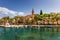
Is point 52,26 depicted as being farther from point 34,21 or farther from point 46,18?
point 34,21

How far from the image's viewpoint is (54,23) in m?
16.2

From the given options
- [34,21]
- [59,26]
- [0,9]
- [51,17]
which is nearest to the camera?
[0,9]

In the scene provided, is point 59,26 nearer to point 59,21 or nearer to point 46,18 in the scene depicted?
point 59,21

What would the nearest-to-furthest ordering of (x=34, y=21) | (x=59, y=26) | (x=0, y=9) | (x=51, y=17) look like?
(x=0, y=9), (x=34, y=21), (x=51, y=17), (x=59, y=26)

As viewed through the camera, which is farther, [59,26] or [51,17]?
[59,26]

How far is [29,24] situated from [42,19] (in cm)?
139

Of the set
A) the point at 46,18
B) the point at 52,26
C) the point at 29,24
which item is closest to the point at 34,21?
the point at 29,24

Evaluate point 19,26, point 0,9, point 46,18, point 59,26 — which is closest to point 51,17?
point 46,18

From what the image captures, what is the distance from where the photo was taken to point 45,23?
1631 centimetres

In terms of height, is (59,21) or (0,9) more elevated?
(0,9)

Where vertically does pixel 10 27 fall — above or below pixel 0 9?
below

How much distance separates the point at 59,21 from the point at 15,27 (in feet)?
13.4

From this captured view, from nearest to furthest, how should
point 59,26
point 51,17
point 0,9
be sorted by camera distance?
1. point 0,9
2. point 51,17
3. point 59,26

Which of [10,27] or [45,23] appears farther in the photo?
[45,23]
